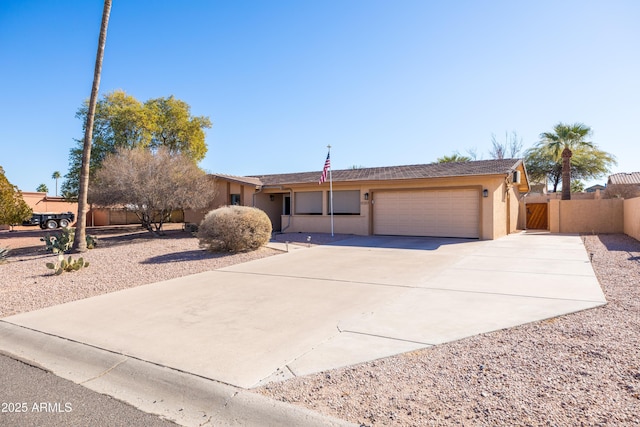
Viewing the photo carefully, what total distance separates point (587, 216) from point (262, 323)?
2185 cm

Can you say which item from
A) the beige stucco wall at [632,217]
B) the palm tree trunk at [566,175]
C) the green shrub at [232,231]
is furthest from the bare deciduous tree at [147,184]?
the palm tree trunk at [566,175]

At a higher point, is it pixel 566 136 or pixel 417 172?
pixel 566 136

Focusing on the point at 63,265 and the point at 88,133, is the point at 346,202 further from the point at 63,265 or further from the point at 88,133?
the point at 63,265

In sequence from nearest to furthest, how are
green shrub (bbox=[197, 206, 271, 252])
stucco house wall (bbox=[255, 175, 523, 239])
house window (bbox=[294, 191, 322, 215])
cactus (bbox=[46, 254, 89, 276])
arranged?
cactus (bbox=[46, 254, 89, 276])
green shrub (bbox=[197, 206, 271, 252])
stucco house wall (bbox=[255, 175, 523, 239])
house window (bbox=[294, 191, 322, 215])

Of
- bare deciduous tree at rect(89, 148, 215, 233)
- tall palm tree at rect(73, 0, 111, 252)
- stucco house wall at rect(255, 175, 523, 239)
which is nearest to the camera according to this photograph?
tall palm tree at rect(73, 0, 111, 252)

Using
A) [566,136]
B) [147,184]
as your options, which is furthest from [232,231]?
[566,136]

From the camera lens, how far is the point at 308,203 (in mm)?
20906

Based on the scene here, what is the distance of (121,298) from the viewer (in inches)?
282

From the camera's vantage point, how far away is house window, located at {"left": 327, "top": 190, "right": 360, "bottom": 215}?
63.6ft

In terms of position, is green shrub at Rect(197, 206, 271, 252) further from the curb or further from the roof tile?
the roof tile

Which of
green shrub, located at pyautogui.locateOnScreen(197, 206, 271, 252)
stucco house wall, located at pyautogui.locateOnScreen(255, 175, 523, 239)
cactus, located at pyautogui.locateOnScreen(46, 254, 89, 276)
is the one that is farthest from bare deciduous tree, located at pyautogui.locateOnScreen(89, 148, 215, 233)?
cactus, located at pyautogui.locateOnScreen(46, 254, 89, 276)

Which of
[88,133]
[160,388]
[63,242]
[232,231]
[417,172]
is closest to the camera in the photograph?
[160,388]

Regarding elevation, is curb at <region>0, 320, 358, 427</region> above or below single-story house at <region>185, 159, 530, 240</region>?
below

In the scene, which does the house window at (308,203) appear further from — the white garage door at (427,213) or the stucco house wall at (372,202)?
the white garage door at (427,213)
